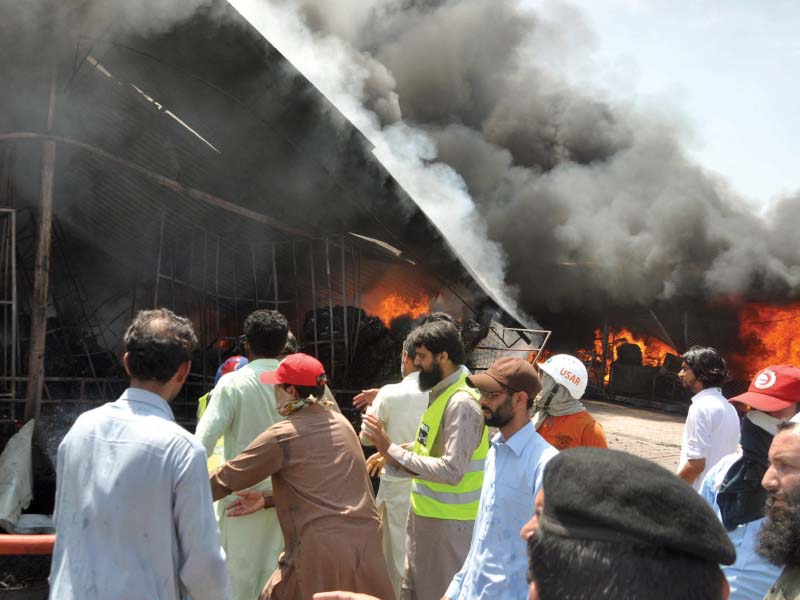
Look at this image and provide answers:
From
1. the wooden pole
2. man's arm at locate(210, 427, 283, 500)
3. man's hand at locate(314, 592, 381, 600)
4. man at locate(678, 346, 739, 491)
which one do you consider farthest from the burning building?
man's hand at locate(314, 592, 381, 600)

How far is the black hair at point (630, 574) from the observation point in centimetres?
87

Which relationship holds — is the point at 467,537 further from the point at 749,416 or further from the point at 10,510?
the point at 10,510

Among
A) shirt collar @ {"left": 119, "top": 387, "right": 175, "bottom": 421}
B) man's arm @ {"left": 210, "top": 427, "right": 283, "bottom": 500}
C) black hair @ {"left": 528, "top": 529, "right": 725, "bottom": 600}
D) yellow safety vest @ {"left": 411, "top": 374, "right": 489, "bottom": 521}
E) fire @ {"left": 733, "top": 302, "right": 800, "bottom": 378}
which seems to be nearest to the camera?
black hair @ {"left": 528, "top": 529, "right": 725, "bottom": 600}

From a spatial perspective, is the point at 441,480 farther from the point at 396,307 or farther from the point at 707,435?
the point at 396,307

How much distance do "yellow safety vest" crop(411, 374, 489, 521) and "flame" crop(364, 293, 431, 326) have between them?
810cm

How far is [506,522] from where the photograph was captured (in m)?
2.18

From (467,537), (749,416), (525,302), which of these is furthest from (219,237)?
(525,302)

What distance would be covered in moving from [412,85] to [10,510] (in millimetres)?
13428

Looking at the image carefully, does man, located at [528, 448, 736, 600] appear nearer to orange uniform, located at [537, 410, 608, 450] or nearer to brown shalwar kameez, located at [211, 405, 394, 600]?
brown shalwar kameez, located at [211, 405, 394, 600]

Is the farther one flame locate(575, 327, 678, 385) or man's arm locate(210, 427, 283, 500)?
flame locate(575, 327, 678, 385)

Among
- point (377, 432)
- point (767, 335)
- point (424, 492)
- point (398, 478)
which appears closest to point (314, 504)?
point (377, 432)

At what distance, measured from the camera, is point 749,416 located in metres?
2.50

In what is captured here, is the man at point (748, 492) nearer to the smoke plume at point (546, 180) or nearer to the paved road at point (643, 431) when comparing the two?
the paved road at point (643, 431)

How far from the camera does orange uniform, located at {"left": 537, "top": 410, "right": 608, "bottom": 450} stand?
3.25m
